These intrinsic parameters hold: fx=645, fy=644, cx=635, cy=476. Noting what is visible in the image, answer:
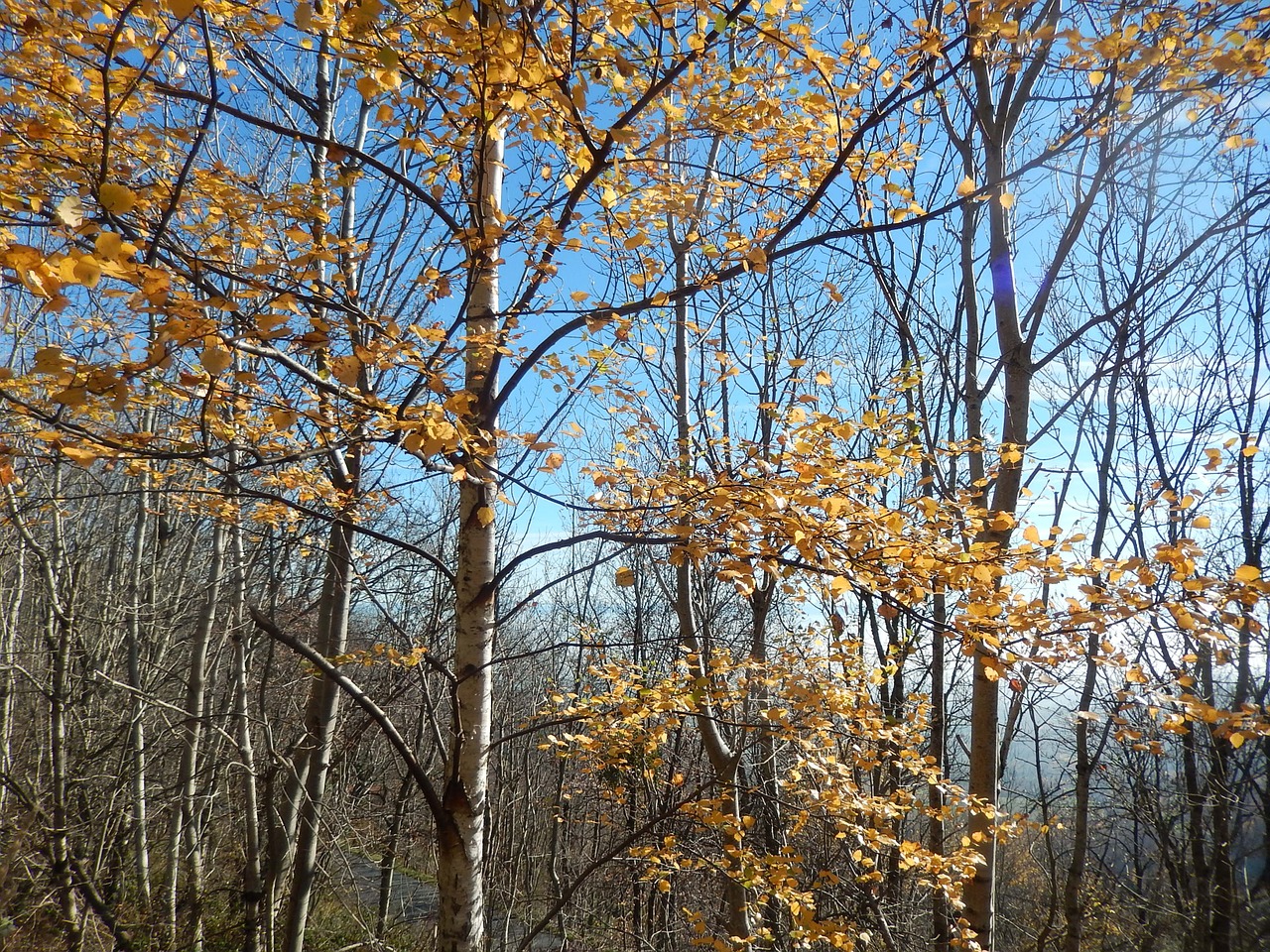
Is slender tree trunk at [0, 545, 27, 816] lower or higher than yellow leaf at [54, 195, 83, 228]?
lower

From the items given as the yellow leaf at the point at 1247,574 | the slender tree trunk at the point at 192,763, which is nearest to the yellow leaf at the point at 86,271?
the yellow leaf at the point at 1247,574

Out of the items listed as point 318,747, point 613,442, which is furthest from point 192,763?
point 613,442

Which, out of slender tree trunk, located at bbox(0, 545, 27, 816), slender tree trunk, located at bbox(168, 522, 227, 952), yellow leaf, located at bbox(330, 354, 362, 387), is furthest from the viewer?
slender tree trunk, located at bbox(0, 545, 27, 816)

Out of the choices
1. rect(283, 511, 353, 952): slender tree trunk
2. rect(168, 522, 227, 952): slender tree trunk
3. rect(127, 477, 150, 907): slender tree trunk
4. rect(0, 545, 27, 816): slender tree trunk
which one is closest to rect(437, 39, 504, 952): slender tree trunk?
rect(283, 511, 353, 952): slender tree trunk

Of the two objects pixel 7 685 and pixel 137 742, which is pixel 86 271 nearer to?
pixel 137 742

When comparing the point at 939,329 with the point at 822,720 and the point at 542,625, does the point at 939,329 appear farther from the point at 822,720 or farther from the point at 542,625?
the point at 542,625

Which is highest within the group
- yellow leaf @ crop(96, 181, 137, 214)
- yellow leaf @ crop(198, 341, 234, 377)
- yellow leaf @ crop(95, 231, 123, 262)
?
yellow leaf @ crop(96, 181, 137, 214)

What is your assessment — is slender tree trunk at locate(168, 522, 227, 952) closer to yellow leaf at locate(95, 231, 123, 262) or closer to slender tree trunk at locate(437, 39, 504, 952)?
slender tree trunk at locate(437, 39, 504, 952)

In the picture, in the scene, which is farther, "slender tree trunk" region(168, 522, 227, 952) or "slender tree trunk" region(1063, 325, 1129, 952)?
"slender tree trunk" region(1063, 325, 1129, 952)

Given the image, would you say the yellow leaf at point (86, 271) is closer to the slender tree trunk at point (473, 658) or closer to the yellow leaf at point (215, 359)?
the yellow leaf at point (215, 359)

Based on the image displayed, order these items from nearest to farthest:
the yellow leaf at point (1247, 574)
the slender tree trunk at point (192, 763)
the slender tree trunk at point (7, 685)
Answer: the yellow leaf at point (1247, 574) < the slender tree trunk at point (192, 763) < the slender tree trunk at point (7, 685)

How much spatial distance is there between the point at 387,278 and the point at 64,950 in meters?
7.24

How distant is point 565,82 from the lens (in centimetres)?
172

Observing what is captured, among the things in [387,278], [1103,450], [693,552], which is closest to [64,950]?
[387,278]
